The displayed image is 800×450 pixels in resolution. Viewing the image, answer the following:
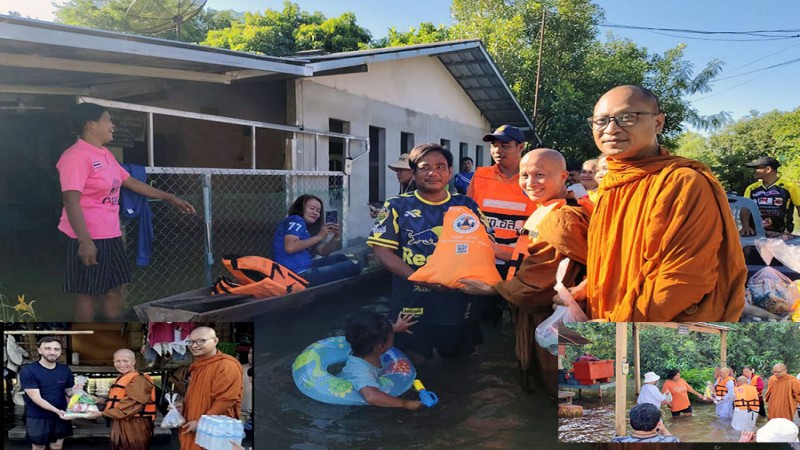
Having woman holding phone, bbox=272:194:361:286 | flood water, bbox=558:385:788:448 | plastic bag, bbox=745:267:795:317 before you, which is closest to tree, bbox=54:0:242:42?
woman holding phone, bbox=272:194:361:286

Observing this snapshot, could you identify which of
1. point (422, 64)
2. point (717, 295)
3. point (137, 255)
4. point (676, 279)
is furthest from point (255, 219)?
point (717, 295)

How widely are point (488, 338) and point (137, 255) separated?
6.26 feet

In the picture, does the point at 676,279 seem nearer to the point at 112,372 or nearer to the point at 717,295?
the point at 717,295

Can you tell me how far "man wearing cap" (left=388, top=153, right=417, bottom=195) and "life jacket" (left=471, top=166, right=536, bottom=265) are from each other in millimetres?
328

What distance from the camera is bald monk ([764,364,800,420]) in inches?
124

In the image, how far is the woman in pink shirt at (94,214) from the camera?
2914 millimetres

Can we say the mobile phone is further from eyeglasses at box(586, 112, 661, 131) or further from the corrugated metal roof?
eyeglasses at box(586, 112, 661, 131)

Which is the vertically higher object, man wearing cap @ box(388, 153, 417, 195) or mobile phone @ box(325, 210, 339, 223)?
man wearing cap @ box(388, 153, 417, 195)

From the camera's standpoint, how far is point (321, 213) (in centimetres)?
313

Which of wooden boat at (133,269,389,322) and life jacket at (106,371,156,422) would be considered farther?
life jacket at (106,371,156,422)

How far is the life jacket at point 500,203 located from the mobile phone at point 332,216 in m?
0.75

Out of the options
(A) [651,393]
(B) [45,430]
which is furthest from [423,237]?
(B) [45,430]

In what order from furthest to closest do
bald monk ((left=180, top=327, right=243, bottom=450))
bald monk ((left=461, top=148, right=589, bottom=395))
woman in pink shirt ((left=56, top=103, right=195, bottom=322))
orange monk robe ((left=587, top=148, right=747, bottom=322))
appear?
bald monk ((left=180, top=327, right=243, bottom=450)) → woman in pink shirt ((left=56, top=103, right=195, bottom=322)) → bald monk ((left=461, top=148, right=589, bottom=395)) → orange monk robe ((left=587, top=148, right=747, bottom=322))

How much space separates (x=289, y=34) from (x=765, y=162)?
2.64 metres
